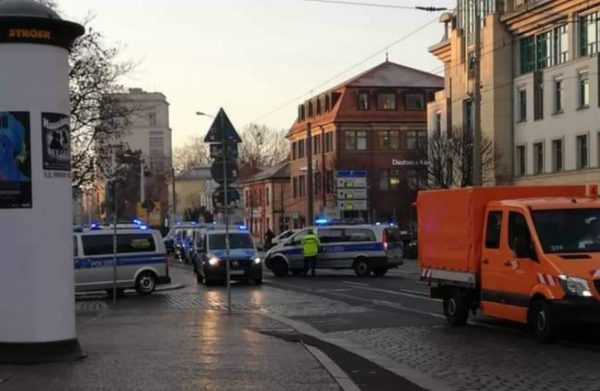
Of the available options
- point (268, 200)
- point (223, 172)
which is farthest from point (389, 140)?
point (223, 172)

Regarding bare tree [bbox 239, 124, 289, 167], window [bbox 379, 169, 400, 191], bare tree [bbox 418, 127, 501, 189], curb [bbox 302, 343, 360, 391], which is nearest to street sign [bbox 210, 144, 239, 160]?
curb [bbox 302, 343, 360, 391]

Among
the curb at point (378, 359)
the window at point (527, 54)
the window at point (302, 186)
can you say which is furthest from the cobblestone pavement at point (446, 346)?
the window at point (302, 186)

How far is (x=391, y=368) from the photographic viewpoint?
11.2 meters

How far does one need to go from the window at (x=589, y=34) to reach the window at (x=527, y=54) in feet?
20.9

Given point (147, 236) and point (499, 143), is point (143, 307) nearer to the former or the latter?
point (147, 236)

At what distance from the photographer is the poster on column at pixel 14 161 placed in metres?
10.4

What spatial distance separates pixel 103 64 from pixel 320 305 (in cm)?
1632

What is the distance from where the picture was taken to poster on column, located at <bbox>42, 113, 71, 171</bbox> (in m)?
10.6

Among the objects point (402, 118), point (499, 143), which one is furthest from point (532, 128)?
point (402, 118)

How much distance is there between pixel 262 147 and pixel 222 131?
12107cm

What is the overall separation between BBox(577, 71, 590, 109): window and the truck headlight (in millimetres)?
43497

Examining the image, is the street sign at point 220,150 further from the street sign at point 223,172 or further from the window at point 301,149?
the window at point 301,149

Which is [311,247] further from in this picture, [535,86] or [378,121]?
[378,121]

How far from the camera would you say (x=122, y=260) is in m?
26.2
